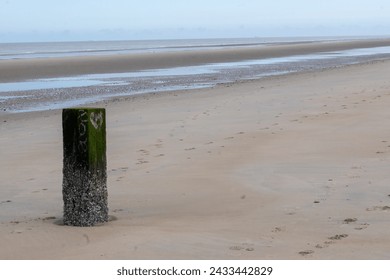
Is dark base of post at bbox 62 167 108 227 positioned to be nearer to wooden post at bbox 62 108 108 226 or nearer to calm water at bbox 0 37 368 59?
wooden post at bbox 62 108 108 226

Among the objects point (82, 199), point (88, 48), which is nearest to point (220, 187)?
point (82, 199)

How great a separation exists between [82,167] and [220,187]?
189cm

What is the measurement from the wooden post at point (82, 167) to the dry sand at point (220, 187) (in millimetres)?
179

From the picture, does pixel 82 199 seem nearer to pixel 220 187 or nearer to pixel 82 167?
pixel 82 167

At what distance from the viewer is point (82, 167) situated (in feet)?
19.9

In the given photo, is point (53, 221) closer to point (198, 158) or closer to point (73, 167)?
point (73, 167)

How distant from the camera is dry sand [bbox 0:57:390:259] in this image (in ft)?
17.5

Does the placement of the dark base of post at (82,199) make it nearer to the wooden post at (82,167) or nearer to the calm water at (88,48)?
the wooden post at (82,167)

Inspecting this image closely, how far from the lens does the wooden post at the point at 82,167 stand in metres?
Answer: 6.04

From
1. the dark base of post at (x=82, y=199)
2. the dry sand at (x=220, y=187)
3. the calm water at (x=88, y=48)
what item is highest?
the dark base of post at (x=82, y=199)

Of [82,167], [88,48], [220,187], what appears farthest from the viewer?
[88,48]

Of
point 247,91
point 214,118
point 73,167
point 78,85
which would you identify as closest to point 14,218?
point 73,167

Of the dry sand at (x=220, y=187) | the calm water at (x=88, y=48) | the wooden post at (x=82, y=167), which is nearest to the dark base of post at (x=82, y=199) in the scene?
the wooden post at (x=82, y=167)

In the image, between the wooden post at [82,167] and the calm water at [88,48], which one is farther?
the calm water at [88,48]
